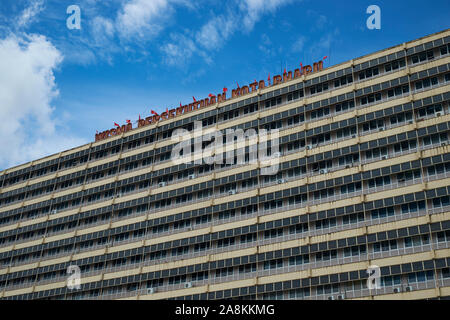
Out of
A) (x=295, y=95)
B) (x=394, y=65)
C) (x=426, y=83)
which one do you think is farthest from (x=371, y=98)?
(x=295, y=95)

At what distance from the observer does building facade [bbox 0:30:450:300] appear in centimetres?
6106

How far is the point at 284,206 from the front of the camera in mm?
70125

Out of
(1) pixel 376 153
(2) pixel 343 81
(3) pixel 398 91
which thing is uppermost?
(2) pixel 343 81

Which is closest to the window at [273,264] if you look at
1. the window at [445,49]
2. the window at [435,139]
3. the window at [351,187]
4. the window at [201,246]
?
the window at [201,246]

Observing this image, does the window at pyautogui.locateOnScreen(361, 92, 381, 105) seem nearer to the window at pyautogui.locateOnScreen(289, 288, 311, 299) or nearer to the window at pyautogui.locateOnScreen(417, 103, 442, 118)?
the window at pyautogui.locateOnScreen(417, 103, 442, 118)

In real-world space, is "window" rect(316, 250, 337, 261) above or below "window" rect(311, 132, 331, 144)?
below

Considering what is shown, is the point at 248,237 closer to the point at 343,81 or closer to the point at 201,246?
the point at 201,246

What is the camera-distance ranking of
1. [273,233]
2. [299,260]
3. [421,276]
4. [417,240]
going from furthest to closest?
[273,233], [299,260], [417,240], [421,276]

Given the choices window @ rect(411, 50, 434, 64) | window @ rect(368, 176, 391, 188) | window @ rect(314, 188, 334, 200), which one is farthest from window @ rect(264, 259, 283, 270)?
window @ rect(411, 50, 434, 64)

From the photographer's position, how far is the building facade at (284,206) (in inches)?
2404

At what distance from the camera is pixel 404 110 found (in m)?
66.2

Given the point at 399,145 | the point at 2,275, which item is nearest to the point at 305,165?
the point at 399,145

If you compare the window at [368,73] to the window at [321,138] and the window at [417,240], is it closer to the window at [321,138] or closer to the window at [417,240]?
the window at [321,138]

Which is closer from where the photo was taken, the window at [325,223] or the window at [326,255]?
the window at [326,255]
